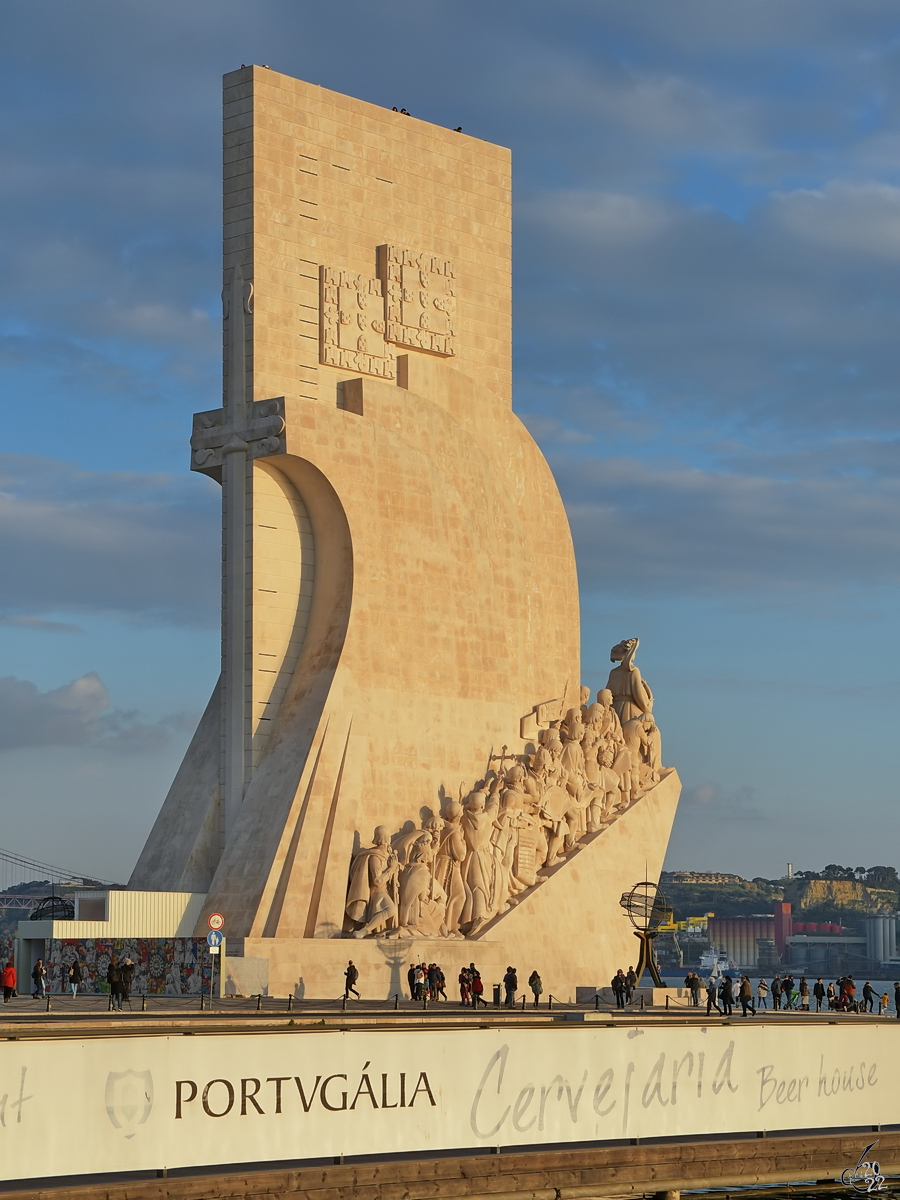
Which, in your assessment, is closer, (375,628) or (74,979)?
(74,979)

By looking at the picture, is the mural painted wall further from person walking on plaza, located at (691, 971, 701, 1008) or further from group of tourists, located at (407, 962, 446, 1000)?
person walking on plaza, located at (691, 971, 701, 1008)

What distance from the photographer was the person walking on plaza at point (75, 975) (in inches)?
888

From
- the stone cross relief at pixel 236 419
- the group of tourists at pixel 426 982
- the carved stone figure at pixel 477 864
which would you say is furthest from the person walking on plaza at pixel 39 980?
the stone cross relief at pixel 236 419

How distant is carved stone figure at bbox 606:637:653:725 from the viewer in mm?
30625

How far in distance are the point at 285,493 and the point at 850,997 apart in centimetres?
1128

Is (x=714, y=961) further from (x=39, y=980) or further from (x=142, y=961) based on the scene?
(x=39, y=980)

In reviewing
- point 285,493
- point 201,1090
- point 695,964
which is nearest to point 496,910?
point 285,493

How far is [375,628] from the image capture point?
86.9ft

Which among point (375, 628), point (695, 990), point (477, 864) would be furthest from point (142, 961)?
point (695, 990)

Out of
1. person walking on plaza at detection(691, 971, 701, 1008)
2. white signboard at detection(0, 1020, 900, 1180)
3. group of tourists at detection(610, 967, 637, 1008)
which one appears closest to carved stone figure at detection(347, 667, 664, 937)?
group of tourists at detection(610, 967, 637, 1008)

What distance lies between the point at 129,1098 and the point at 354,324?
16.5m

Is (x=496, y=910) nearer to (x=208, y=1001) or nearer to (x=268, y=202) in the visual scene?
(x=208, y=1001)

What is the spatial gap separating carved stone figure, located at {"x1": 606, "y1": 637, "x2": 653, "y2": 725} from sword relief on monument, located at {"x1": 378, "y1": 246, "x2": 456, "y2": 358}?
5.74m

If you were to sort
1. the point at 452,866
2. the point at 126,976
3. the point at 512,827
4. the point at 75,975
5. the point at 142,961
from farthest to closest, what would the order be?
1. the point at 512,827
2. the point at 452,866
3. the point at 142,961
4. the point at 75,975
5. the point at 126,976
